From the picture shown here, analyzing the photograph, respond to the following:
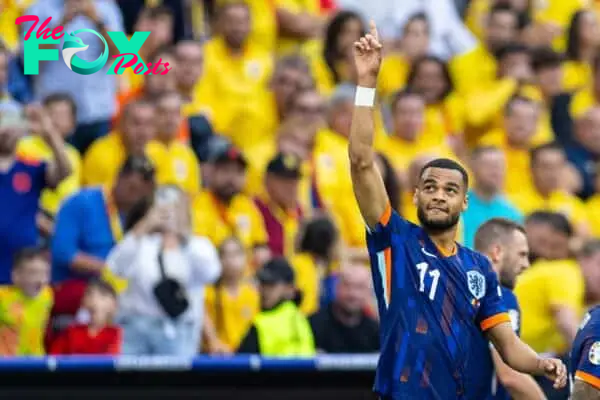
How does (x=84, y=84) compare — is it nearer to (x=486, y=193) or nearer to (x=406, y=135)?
(x=406, y=135)

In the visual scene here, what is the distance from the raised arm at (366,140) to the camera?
22.2 feet

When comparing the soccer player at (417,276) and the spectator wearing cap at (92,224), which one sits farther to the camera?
the spectator wearing cap at (92,224)

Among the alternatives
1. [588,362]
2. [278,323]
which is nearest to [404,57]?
[278,323]

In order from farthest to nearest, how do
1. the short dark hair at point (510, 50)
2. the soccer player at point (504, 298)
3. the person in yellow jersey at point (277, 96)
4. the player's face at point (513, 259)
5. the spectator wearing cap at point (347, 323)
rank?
1. the short dark hair at point (510, 50)
2. the person in yellow jersey at point (277, 96)
3. the spectator wearing cap at point (347, 323)
4. the player's face at point (513, 259)
5. the soccer player at point (504, 298)

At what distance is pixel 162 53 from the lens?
12758mm

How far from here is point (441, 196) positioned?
690 centimetres

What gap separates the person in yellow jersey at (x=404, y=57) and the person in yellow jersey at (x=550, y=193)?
1888 millimetres

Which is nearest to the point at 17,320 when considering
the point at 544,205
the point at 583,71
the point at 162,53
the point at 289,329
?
the point at 289,329

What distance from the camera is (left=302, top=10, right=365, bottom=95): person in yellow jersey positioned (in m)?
14.1

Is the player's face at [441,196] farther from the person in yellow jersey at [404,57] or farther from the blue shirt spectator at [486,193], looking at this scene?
the person in yellow jersey at [404,57]

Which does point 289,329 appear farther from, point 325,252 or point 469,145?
point 469,145

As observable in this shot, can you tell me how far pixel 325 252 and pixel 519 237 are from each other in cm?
379

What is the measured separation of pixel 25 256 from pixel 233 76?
3558 millimetres

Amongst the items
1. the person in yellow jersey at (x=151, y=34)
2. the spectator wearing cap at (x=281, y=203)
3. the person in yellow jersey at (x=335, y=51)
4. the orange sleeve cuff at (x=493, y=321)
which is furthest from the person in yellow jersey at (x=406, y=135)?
the orange sleeve cuff at (x=493, y=321)
